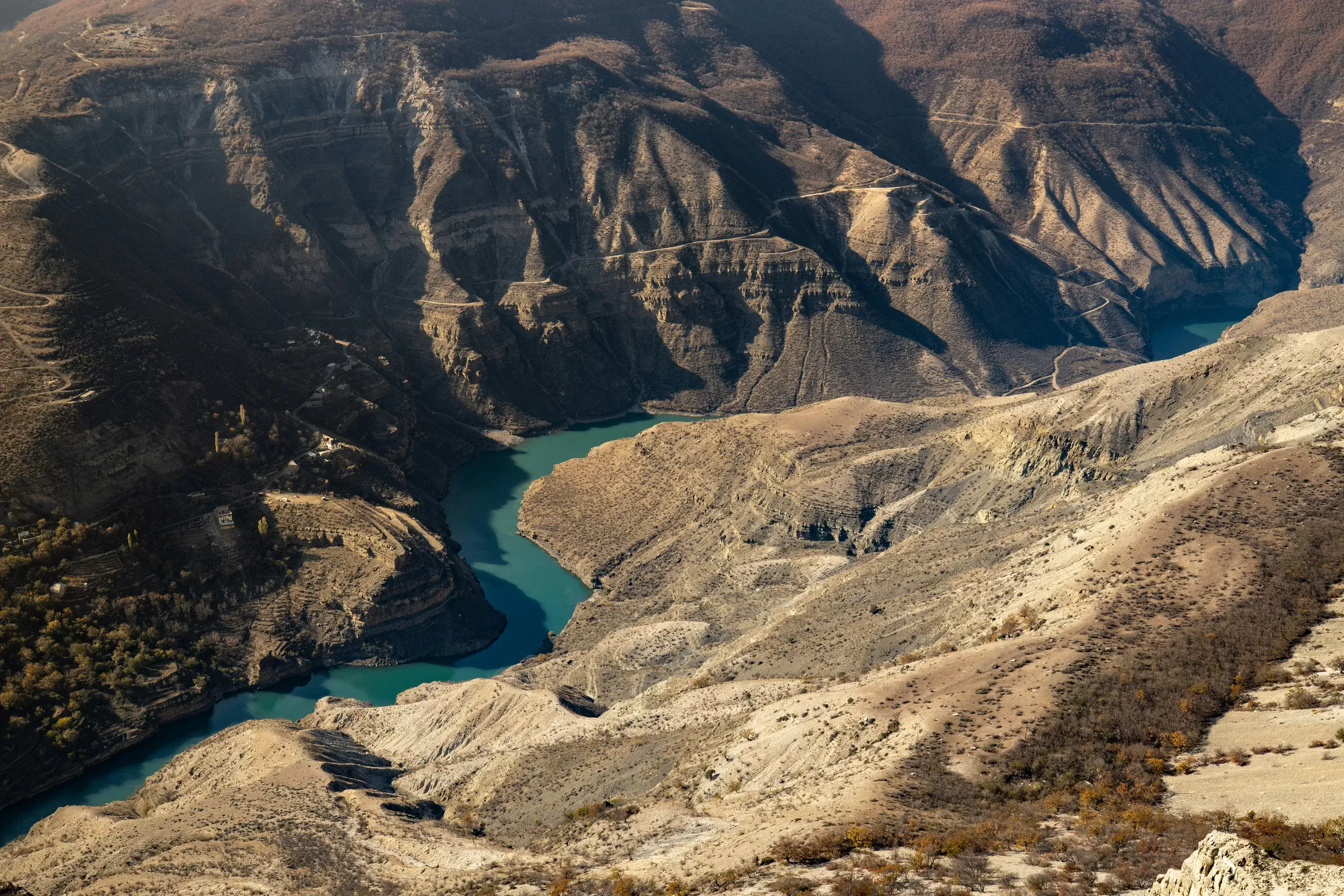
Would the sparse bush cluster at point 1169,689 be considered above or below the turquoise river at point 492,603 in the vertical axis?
above

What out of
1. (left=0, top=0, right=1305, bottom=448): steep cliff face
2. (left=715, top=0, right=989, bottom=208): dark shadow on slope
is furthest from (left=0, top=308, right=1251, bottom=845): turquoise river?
(left=715, top=0, right=989, bottom=208): dark shadow on slope

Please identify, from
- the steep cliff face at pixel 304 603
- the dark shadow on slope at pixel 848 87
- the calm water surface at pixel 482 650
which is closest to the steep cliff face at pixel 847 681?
the calm water surface at pixel 482 650

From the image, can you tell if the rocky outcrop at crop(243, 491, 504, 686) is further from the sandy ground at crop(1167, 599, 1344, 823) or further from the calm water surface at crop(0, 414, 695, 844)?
the sandy ground at crop(1167, 599, 1344, 823)

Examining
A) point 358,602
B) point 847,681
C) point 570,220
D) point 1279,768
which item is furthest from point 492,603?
point 1279,768

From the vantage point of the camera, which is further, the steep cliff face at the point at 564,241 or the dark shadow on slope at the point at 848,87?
the dark shadow on slope at the point at 848,87

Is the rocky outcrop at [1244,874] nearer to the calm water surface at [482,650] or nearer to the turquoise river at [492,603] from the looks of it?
the calm water surface at [482,650]

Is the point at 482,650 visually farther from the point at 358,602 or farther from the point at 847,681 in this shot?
the point at 847,681

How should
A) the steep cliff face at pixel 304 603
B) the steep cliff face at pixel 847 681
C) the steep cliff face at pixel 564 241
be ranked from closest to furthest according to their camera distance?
the steep cliff face at pixel 847 681 < the steep cliff face at pixel 304 603 < the steep cliff face at pixel 564 241
